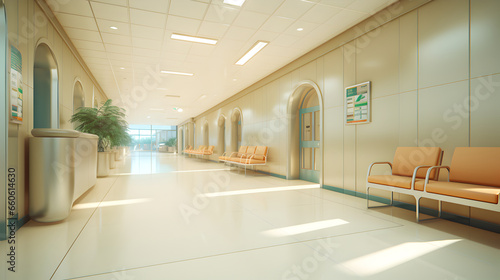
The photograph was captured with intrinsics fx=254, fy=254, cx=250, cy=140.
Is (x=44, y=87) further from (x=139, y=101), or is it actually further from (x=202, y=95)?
(x=139, y=101)

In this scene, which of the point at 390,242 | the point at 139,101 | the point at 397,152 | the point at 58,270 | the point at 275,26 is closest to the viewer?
the point at 58,270

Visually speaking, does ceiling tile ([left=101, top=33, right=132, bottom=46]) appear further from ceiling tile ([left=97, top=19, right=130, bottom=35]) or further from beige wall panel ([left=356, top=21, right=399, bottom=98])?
beige wall panel ([left=356, top=21, right=399, bottom=98])

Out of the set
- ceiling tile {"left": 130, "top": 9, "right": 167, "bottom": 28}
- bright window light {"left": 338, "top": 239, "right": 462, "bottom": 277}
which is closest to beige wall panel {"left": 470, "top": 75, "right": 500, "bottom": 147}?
bright window light {"left": 338, "top": 239, "right": 462, "bottom": 277}

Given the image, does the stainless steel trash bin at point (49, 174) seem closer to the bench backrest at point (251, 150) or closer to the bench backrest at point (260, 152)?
the bench backrest at point (260, 152)

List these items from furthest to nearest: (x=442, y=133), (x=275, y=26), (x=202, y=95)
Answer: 1. (x=202, y=95)
2. (x=275, y=26)
3. (x=442, y=133)

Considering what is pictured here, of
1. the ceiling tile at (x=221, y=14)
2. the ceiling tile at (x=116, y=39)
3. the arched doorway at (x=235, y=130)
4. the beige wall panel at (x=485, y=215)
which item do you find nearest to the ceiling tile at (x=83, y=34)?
the ceiling tile at (x=116, y=39)

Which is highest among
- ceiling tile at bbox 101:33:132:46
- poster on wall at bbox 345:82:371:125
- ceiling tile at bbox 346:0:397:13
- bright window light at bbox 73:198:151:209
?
ceiling tile at bbox 346:0:397:13

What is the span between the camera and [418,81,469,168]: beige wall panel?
3.27 meters

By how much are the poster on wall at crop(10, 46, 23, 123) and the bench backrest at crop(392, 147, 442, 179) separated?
5026mm

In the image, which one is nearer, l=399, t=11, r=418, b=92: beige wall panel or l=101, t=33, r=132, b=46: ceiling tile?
l=399, t=11, r=418, b=92: beige wall panel

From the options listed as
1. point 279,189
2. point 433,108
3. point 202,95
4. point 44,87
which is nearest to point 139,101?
point 202,95

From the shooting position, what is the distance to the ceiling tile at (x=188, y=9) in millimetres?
4102

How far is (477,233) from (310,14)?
3943mm

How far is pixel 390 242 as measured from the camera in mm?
2545
